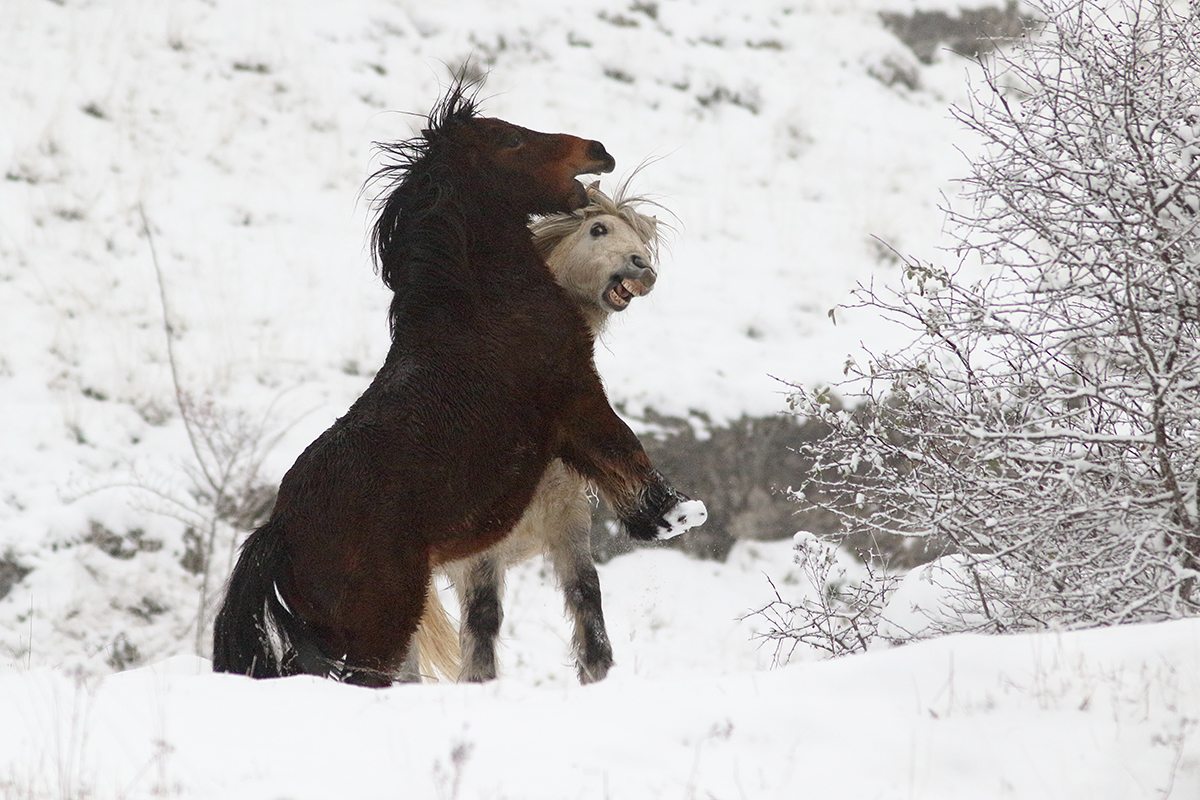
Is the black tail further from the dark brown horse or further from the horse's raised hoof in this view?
the horse's raised hoof

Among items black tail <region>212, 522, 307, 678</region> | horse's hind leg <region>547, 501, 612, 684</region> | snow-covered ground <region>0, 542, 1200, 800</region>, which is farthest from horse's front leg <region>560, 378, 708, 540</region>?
black tail <region>212, 522, 307, 678</region>

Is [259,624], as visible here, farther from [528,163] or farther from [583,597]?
[528,163]

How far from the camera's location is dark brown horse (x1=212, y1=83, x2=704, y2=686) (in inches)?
139

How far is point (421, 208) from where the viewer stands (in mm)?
4152

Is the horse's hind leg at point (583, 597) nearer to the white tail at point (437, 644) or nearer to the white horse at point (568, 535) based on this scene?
the white horse at point (568, 535)

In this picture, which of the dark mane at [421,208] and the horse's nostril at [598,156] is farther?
the horse's nostril at [598,156]

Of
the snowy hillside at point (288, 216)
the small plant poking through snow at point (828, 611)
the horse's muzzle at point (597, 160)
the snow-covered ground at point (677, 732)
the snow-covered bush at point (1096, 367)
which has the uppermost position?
the snowy hillside at point (288, 216)

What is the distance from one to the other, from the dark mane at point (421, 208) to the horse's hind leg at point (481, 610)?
3.63 ft

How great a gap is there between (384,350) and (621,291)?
18.3ft

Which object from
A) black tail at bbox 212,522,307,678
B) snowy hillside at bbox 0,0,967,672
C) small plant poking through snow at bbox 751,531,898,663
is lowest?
black tail at bbox 212,522,307,678

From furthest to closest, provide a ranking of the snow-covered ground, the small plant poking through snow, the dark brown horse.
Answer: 1. the small plant poking through snow
2. the dark brown horse
3. the snow-covered ground

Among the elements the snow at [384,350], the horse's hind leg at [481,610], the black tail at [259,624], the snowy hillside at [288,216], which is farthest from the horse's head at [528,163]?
the snowy hillside at [288,216]

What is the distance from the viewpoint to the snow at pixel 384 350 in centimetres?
265

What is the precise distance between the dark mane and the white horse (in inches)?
25.5
